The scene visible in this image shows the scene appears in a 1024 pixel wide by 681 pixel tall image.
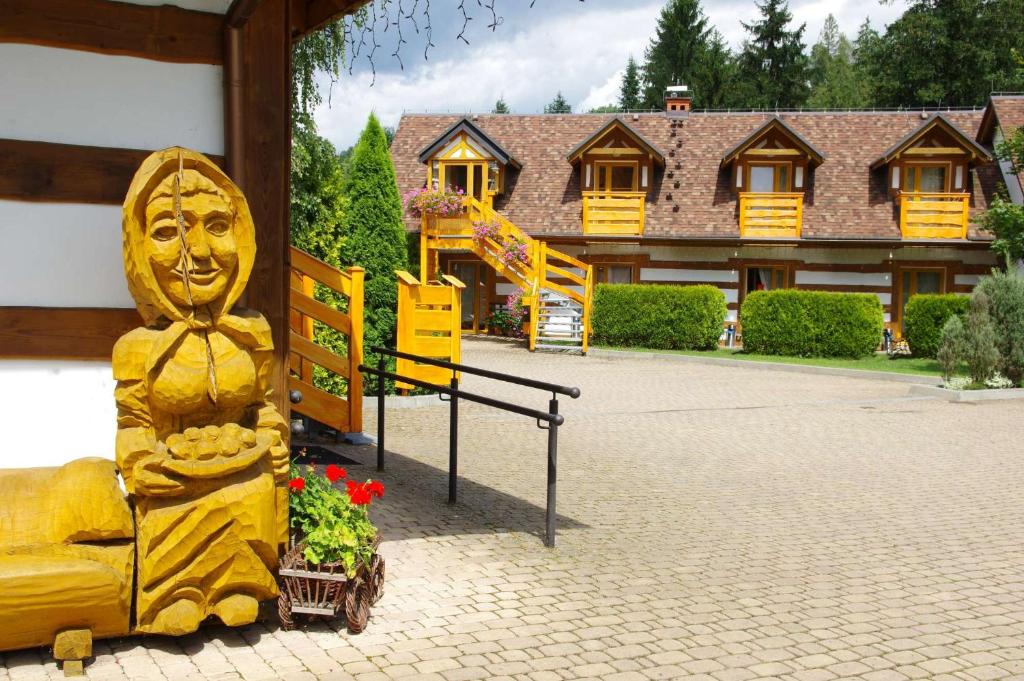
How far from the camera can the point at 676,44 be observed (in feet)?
169

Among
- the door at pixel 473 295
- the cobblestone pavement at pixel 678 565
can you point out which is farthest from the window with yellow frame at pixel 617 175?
the cobblestone pavement at pixel 678 565

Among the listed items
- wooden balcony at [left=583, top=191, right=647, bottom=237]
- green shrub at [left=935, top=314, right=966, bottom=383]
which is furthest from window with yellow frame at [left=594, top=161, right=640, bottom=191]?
green shrub at [left=935, top=314, right=966, bottom=383]

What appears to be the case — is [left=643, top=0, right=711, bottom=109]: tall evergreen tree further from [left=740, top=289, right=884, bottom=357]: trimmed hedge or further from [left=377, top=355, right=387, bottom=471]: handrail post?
[left=377, top=355, right=387, bottom=471]: handrail post

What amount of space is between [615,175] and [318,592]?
23314 mm

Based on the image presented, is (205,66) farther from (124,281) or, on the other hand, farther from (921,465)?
(921,465)

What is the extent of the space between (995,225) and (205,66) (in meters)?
21.2

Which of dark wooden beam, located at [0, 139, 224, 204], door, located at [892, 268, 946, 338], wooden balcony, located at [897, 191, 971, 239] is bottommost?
dark wooden beam, located at [0, 139, 224, 204]

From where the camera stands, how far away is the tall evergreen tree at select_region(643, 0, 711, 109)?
50656 mm

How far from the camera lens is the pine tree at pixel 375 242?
1242 cm

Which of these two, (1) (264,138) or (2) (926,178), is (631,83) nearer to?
(2) (926,178)

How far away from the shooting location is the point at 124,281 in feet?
14.9

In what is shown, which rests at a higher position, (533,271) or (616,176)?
(616,176)

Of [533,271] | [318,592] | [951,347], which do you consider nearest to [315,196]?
[533,271]

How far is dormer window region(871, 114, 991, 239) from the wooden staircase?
8.71 m
